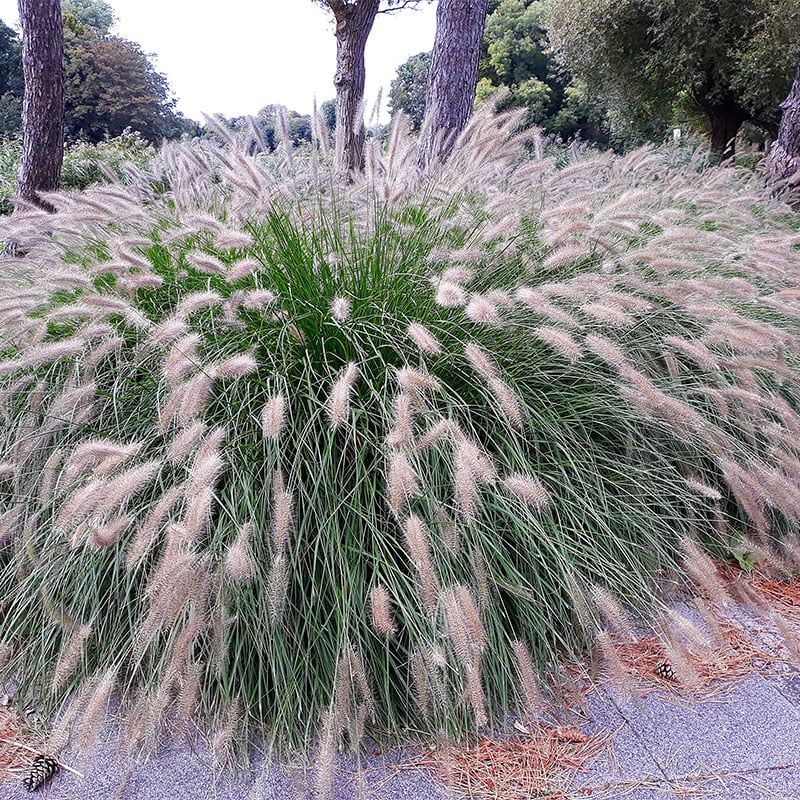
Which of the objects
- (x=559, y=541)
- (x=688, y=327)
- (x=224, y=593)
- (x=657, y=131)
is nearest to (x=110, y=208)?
(x=224, y=593)

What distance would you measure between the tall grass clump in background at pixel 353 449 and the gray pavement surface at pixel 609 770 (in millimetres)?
123

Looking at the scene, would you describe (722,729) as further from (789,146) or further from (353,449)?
(789,146)

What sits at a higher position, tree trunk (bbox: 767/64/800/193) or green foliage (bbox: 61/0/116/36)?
green foliage (bbox: 61/0/116/36)

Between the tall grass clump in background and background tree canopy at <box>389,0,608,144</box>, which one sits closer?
the tall grass clump in background

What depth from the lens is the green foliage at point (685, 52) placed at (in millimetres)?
11664

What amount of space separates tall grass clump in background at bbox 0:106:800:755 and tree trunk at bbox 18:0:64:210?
238 centimetres

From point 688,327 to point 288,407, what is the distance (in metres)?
1.78

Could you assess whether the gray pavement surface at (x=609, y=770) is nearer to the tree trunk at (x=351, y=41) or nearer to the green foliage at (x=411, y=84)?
the tree trunk at (x=351, y=41)

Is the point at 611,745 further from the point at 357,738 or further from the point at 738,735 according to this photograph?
the point at 357,738

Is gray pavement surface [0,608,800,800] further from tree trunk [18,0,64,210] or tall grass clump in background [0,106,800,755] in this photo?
tree trunk [18,0,64,210]

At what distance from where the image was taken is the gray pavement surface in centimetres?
157

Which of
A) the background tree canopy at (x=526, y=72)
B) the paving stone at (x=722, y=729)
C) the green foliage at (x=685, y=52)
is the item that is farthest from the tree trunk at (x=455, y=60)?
the background tree canopy at (x=526, y=72)

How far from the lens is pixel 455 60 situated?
5.20 metres

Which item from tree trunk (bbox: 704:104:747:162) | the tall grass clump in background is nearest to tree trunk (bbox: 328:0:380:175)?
the tall grass clump in background
